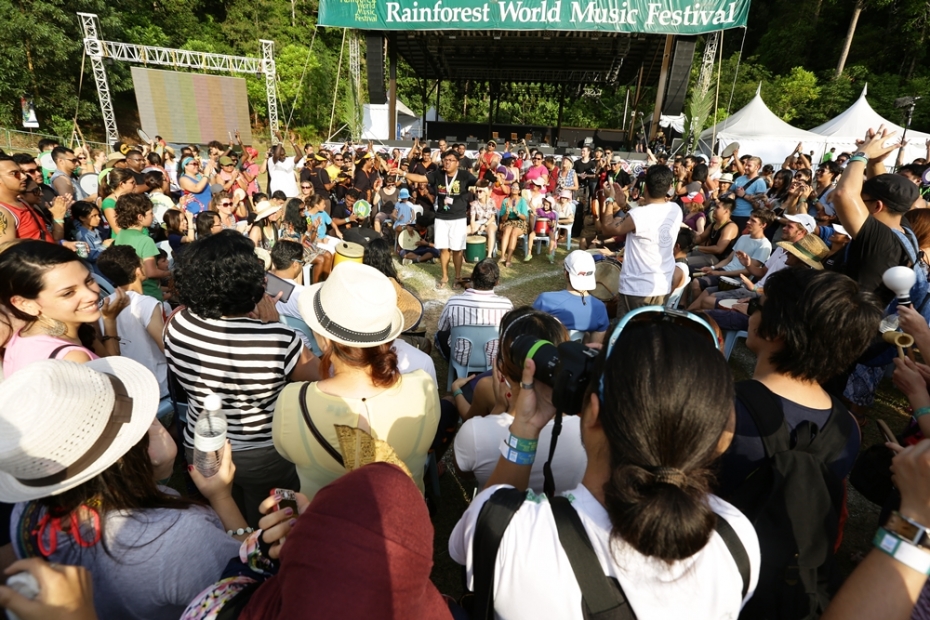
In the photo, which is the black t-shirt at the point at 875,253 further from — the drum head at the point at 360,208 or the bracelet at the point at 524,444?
the drum head at the point at 360,208

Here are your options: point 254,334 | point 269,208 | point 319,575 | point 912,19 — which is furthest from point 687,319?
point 912,19

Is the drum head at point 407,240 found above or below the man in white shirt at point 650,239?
below

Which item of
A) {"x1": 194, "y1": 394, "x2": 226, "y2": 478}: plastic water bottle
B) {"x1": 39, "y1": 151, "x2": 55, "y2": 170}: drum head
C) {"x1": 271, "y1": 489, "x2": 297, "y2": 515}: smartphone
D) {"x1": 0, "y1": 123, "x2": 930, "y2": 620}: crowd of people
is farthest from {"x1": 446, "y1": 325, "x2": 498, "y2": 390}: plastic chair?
{"x1": 39, "y1": 151, "x2": 55, "y2": 170}: drum head

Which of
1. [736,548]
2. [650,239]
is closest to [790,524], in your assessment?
[736,548]

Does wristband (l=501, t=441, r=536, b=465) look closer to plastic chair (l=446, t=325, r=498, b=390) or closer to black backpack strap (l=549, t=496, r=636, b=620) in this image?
black backpack strap (l=549, t=496, r=636, b=620)

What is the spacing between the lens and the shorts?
6.50 metres

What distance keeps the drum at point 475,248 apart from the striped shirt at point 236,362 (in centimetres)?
554

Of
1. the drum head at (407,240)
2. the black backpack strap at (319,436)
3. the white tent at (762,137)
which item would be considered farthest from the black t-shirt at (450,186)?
A: the white tent at (762,137)

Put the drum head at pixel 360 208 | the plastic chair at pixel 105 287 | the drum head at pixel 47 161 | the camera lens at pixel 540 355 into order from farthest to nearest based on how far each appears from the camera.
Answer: the drum head at pixel 360 208 < the drum head at pixel 47 161 < the plastic chair at pixel 105 287 < the camera lens at pixel 540 355

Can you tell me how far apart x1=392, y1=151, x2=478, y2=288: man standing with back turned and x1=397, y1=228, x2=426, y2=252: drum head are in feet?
2.21

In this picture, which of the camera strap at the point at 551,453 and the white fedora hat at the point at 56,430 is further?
the camera strap at the point at 551,453

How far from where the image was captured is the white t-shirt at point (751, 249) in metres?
5.05

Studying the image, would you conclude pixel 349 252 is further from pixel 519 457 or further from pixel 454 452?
pixel 519 457

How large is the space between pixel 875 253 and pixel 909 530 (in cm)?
217
